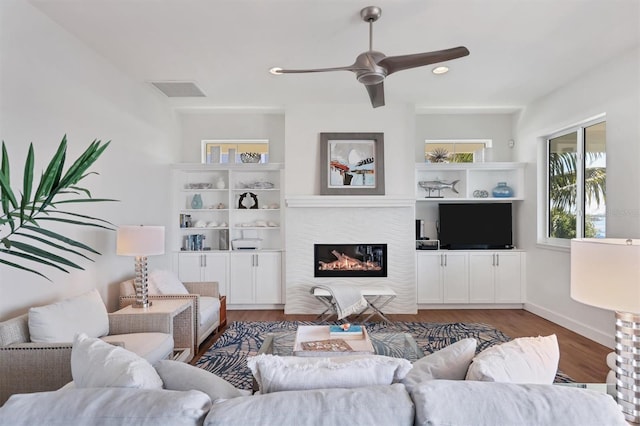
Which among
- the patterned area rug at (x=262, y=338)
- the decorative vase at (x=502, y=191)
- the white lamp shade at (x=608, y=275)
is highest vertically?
the decorative vase at (x=502, y=191)

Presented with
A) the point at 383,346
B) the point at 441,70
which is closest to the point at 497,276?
the point at 441,70

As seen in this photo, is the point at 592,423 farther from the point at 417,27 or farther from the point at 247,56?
the point at 247,56

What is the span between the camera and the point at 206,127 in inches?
217

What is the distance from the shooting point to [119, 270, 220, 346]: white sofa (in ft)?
11.4

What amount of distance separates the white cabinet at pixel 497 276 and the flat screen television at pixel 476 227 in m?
0.17

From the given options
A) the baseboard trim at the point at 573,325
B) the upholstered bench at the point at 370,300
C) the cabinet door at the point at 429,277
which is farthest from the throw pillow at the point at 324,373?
the cabinet door at the point at 429,277

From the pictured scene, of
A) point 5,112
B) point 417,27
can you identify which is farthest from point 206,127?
point 417,27

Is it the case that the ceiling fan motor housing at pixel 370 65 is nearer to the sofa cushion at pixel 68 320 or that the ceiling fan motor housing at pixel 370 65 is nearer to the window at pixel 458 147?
the sofa cushion at pixel 68 320

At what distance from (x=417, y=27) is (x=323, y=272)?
10.4 ft

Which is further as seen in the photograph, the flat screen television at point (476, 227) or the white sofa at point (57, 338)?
the flat screen television at point (476, 227)

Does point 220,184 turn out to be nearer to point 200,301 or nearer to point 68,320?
point 200,301

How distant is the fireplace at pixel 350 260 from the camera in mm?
5062

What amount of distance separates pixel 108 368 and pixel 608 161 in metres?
4.35

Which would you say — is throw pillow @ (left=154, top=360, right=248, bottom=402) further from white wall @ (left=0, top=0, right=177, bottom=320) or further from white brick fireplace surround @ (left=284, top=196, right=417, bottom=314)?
white brick fireplace surround @ (left=284, top=196, right=417, bottom=314)
